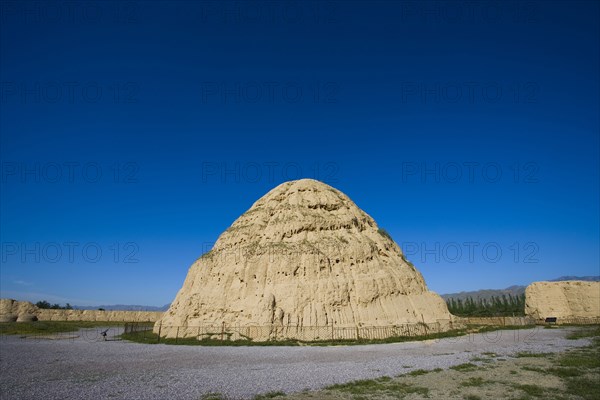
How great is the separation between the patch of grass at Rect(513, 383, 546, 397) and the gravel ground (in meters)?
5.42

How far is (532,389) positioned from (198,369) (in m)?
15.5

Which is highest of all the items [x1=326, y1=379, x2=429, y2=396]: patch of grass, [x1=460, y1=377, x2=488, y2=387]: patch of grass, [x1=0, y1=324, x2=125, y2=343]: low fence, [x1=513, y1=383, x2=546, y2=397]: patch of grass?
[x1=0, y1=324, x2=125, y2=343]: low fence

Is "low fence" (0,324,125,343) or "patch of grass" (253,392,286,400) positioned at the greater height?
"low fence" (0,324,125,343)

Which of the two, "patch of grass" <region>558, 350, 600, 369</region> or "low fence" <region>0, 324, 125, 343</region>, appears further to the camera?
"low fence" <region>0, 324, 125, 343</region>

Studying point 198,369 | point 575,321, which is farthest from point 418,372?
point 575,321

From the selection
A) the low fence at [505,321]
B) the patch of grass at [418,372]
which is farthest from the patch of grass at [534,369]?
the low fence at [505,321]

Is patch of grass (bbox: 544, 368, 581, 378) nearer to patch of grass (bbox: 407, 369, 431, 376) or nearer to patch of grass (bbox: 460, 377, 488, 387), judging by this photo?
patch of grass (bbox: 460, 377, 488, 387)

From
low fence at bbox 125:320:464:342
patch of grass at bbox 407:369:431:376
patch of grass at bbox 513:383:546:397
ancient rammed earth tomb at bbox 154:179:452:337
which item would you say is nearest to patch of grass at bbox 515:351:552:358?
patch of grass at bbox 407:369:431:376

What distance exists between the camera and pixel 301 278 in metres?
38.6

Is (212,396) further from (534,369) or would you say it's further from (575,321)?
(575,321)

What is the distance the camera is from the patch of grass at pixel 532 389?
12.8 metres

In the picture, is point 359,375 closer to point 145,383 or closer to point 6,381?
point 145,383

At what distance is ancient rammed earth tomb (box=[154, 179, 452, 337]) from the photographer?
3666cm

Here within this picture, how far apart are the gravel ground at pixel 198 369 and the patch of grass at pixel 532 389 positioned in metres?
5.42
